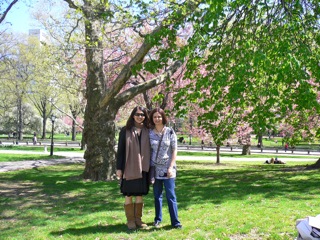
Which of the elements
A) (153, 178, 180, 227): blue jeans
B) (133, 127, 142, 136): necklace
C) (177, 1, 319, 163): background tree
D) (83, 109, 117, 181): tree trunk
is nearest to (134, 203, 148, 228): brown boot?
(153, 178, 180, 227): blue jeans

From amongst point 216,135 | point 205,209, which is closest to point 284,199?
point 205,209

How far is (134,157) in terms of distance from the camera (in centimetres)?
588

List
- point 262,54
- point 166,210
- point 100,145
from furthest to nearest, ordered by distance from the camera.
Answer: point 100,145, point 166,210, point 262,54

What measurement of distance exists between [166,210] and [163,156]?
2.31m

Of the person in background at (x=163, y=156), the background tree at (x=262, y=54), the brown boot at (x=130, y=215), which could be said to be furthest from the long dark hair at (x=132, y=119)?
the background tree at (x=262, y=54)

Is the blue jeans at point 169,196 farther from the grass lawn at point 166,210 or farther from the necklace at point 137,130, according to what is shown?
the necklace at point 137,130

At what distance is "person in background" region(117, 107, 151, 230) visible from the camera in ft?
19.3

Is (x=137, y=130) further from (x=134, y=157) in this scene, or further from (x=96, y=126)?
(x=96, y=126)

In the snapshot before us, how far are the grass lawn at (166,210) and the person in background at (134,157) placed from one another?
0.67m

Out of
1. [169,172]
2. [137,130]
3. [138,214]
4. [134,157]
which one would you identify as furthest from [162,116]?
[138,214]

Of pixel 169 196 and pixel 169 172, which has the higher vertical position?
pixel 169 172

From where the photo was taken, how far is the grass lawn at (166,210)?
5966 millimetres

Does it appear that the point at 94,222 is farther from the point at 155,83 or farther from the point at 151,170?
the point at 155,83

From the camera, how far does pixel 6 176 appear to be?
14.5m
